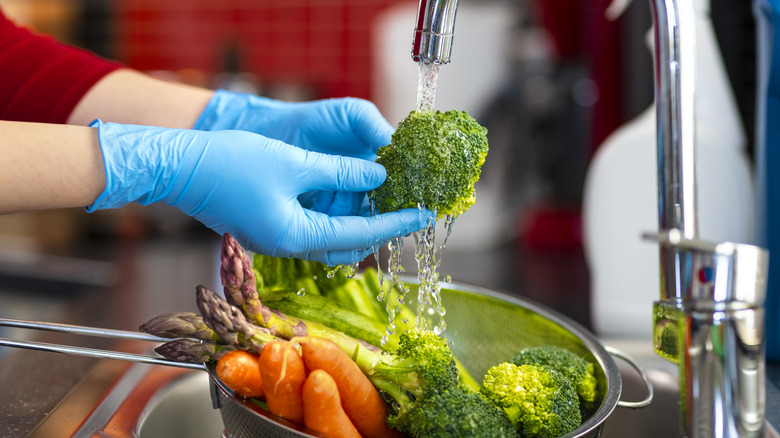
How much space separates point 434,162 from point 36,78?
84cm

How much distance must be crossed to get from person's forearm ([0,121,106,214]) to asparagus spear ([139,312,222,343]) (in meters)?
0.20

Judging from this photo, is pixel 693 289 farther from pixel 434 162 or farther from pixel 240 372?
pixel 240 372

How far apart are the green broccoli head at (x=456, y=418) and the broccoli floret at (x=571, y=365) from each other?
0.13 meters

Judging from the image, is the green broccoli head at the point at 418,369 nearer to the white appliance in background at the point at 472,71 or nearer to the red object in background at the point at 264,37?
the white appliance in background at the point at 472,71

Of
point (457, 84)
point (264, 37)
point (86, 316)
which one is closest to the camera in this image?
point (86, 316)

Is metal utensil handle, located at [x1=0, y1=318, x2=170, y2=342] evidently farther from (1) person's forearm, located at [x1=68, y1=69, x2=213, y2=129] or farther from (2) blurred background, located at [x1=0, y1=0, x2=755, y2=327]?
(2) blurred background, located at [x1=0, y1=0, x2=755, y2=327]

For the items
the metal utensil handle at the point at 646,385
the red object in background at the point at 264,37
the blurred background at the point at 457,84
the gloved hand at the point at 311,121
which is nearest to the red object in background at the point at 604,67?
the blurred background at the point at 457,84

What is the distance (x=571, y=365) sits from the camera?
858 millimetres

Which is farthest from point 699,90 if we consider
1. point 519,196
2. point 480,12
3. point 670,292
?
point 480,12

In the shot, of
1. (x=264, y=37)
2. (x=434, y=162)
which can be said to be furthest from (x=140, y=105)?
(x=264, y=37)

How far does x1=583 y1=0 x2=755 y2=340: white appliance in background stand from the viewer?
42.4 inches

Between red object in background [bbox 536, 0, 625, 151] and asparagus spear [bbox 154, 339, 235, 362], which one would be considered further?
red object in background [bbox 536, 0, 625, 151]

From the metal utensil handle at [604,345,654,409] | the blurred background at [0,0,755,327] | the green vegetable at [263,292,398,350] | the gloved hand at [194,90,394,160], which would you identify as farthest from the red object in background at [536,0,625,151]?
the green vegetable at [263,292,398,350]

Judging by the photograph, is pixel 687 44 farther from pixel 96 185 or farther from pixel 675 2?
pixel 96 185
